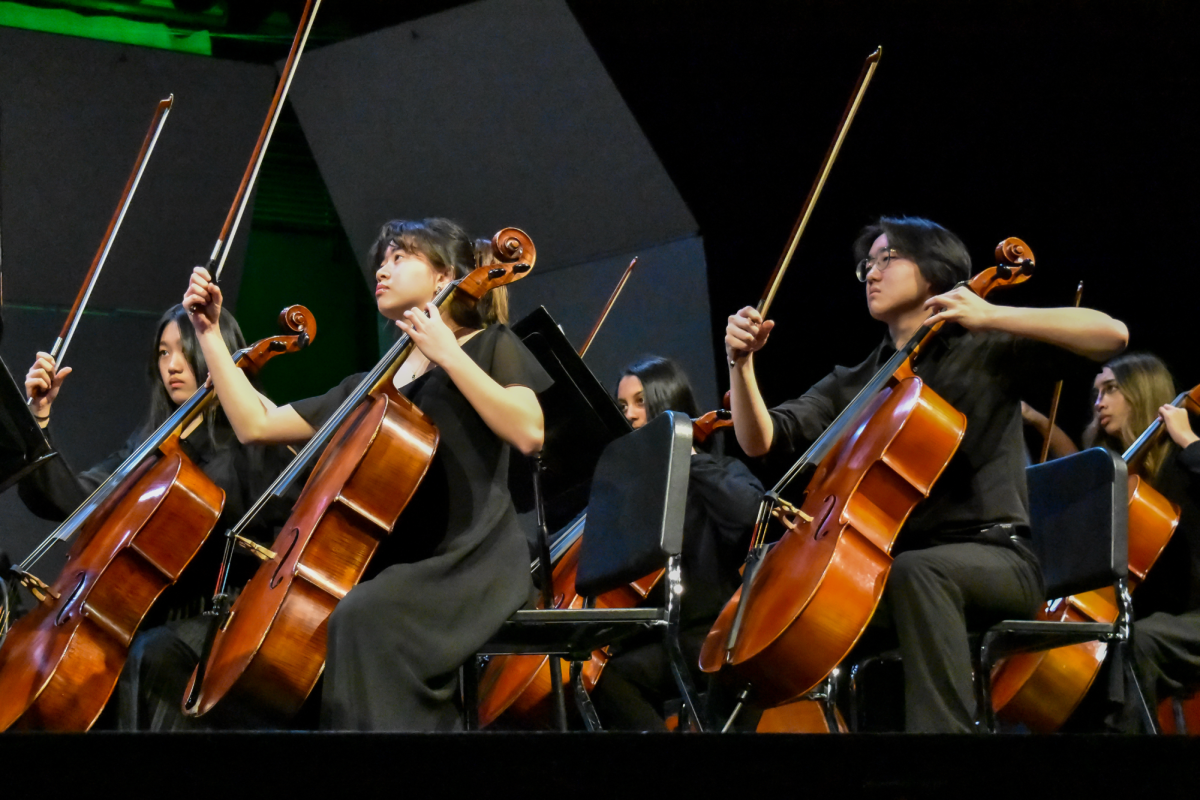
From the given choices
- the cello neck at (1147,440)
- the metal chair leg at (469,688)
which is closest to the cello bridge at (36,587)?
the metal chair leg at (469,688)

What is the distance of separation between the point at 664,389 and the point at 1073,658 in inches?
41.7

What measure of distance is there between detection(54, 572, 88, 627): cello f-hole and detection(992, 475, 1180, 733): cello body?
5.81 feet

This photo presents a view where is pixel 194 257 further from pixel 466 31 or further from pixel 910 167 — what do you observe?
pixel 910 167

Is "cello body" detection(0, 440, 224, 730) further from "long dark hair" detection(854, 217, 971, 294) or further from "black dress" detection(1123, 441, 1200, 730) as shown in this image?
"black dress" detection(1123, 441, 1200, 730)

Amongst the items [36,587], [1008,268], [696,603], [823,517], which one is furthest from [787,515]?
[36,587]

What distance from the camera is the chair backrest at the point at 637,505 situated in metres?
1.89

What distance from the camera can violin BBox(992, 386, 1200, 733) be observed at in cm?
253

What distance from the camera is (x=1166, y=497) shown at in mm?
2730

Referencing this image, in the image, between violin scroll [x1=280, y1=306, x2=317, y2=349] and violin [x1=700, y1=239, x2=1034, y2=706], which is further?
violin scroll [x1=280, y1=306, x2=317, y2=349]

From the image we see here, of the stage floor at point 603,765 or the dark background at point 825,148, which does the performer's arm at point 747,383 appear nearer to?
the stage floor at point 603,765

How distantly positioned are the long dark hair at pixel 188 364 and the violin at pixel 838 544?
4.12 feet

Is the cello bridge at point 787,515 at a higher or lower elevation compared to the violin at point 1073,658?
higher

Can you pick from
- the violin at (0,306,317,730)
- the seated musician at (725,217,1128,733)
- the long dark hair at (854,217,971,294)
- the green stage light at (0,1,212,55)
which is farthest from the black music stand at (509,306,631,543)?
the green stage light at (0,1,212,55)

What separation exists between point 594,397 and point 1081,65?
1930 mm
